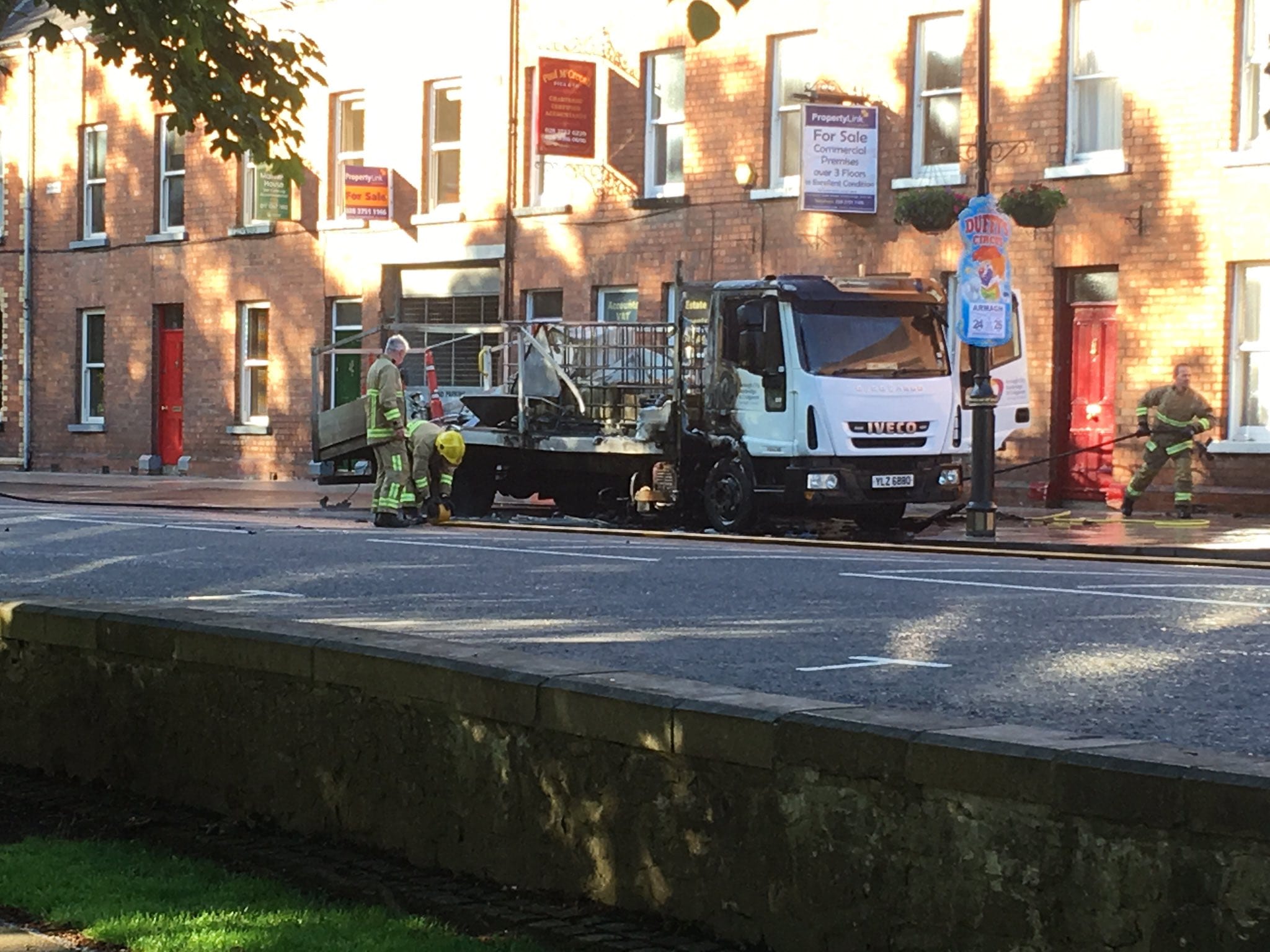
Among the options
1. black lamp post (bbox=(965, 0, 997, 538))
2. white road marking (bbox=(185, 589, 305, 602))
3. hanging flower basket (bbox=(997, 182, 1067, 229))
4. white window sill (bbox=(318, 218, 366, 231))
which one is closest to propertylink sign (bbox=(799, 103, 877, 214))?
hanging flower basket (bbox=(997, 182, 1067, 229))

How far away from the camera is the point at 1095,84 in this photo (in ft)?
84.1

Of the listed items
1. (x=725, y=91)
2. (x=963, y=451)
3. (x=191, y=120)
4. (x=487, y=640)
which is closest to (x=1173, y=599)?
(x=487, y=640)

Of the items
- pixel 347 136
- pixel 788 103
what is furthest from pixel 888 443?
pixel 347 136

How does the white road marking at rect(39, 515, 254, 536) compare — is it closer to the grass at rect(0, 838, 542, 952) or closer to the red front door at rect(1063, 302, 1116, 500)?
the red front door at rect(1063, 302, 1116, 500)

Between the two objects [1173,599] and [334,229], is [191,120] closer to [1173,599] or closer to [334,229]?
[1173,599]

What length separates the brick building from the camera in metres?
24.6

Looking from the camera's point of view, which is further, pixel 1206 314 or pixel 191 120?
pixel 1206 314

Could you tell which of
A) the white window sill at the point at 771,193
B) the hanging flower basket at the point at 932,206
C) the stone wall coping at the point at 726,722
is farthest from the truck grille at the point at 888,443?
the stone wall coping at the point at 726,722

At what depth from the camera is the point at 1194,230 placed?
24.6 meters

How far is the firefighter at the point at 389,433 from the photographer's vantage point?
20250mm

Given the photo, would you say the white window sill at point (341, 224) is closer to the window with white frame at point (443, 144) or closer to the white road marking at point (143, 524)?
the window with white frame at point (443, 144)

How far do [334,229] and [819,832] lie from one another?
29838 mm

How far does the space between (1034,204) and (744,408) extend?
5.43 meters

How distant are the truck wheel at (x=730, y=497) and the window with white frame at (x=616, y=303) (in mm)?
8900
